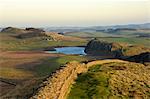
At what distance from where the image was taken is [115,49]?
7694 centimetres

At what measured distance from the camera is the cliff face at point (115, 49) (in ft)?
222

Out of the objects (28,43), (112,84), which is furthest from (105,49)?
(112,84)

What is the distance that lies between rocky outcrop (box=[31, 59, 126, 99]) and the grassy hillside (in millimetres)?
436

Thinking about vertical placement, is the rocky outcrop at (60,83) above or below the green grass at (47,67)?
above

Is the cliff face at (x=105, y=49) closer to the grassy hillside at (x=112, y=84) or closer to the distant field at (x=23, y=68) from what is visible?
the distant field at (x=23, y=68)

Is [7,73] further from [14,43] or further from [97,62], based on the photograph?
[14,43]

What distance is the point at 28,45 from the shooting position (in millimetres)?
101750

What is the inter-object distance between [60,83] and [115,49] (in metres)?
55.1

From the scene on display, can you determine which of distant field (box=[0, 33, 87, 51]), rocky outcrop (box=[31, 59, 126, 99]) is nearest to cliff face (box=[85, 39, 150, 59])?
distant field (box=[0, 33, 87, 51])

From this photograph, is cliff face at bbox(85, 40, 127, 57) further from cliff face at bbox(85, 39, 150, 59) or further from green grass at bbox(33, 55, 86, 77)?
green grass at bbox(33, 55, 86, 77)

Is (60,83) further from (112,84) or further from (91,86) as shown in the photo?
(112,84)

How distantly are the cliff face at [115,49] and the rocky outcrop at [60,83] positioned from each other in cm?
3722

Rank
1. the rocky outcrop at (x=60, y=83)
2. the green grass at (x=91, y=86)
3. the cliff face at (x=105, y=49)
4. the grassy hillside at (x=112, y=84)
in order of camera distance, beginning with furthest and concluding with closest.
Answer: the cliff face at (x=105, y=49), the grassy hillside at (x=112, y=84), the green grass at (x=91, y=86), the rocky outcrop at (x=60, y=83)

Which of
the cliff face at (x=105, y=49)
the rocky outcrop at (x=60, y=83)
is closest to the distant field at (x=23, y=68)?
the rocky outcrop at (x=60, y=83)
